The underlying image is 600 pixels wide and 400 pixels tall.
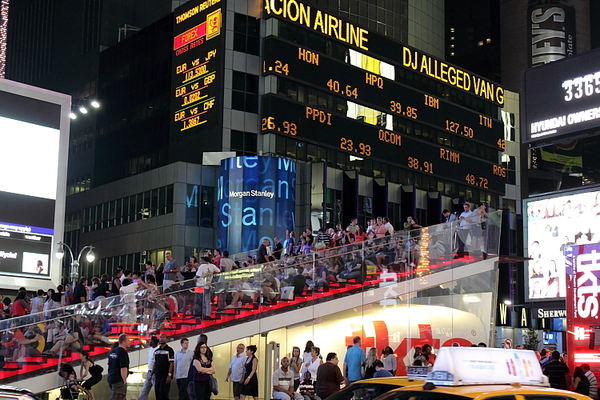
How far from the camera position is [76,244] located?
6138cm

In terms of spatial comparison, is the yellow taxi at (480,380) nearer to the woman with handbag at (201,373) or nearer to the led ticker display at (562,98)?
the woman with handbag at (201,373)

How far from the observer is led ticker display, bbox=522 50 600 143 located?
27578mm

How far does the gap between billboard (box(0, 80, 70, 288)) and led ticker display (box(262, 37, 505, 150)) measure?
20.2 m

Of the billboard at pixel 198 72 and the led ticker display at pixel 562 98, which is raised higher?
the billboard at pixel 198 72

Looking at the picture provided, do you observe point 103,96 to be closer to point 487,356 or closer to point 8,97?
point 8,97

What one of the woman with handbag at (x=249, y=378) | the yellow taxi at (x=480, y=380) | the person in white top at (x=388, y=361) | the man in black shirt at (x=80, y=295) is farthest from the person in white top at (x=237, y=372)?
the yellow taxi at (x=480, y=380)

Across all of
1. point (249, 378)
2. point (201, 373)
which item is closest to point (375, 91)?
point (249, 378)

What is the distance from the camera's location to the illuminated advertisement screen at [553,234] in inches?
1157

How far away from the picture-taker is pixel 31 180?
30.1 meters

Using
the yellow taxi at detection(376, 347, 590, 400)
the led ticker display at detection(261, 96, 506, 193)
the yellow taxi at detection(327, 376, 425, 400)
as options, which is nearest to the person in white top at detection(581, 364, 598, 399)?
the yellow taxi at detection(327, 376, 425, 400)

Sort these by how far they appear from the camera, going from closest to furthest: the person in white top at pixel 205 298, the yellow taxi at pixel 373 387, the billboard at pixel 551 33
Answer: the yellow taxi at pixel 373 387 < the person in white top at pixel 205 298 < the billboard at pixel 551 33

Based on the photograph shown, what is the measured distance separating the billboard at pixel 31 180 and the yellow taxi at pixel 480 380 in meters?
23.3

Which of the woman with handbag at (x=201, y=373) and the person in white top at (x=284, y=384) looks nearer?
the woman with handbag at (x=201, y=373)

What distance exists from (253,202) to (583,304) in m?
28.6
